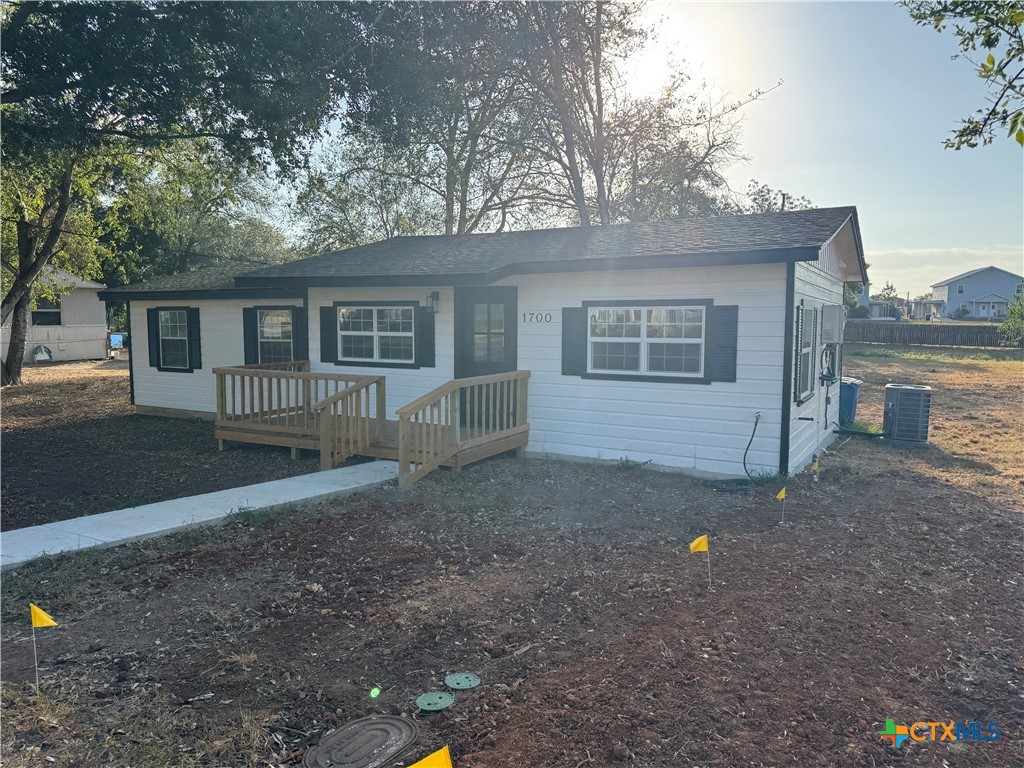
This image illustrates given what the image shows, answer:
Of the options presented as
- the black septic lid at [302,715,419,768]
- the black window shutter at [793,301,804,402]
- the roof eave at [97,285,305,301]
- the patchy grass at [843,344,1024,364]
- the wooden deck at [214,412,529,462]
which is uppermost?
the roof eave at [97,285,305,301]

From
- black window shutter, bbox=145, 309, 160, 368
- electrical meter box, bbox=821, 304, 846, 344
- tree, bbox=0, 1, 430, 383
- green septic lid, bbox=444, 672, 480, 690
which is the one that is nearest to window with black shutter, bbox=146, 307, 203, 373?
black window shutter, bbox=145, 309, 160, 368

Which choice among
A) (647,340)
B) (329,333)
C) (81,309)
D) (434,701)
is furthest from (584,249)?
(81,309)

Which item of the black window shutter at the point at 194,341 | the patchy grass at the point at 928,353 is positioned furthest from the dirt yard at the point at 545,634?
the patchy grass at the point at 928,353

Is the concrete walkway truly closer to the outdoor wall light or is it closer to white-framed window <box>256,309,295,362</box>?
the outdoor wall light

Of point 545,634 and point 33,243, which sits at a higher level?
point 33,243

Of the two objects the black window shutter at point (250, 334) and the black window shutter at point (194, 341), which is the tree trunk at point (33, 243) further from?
the black window shutter at point (250, 334)

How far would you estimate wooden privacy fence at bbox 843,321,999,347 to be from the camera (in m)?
35.7

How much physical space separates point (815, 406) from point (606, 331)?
3.53m

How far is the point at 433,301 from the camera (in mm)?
10641

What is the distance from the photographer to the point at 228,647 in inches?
161

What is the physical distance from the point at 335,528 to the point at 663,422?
4.49 meters

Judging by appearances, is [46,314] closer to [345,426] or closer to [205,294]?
[205,294]

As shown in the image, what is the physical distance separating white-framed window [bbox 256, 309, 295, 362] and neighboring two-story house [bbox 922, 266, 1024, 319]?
70589 millimetres

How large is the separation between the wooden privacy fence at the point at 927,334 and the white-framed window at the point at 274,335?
105ft
